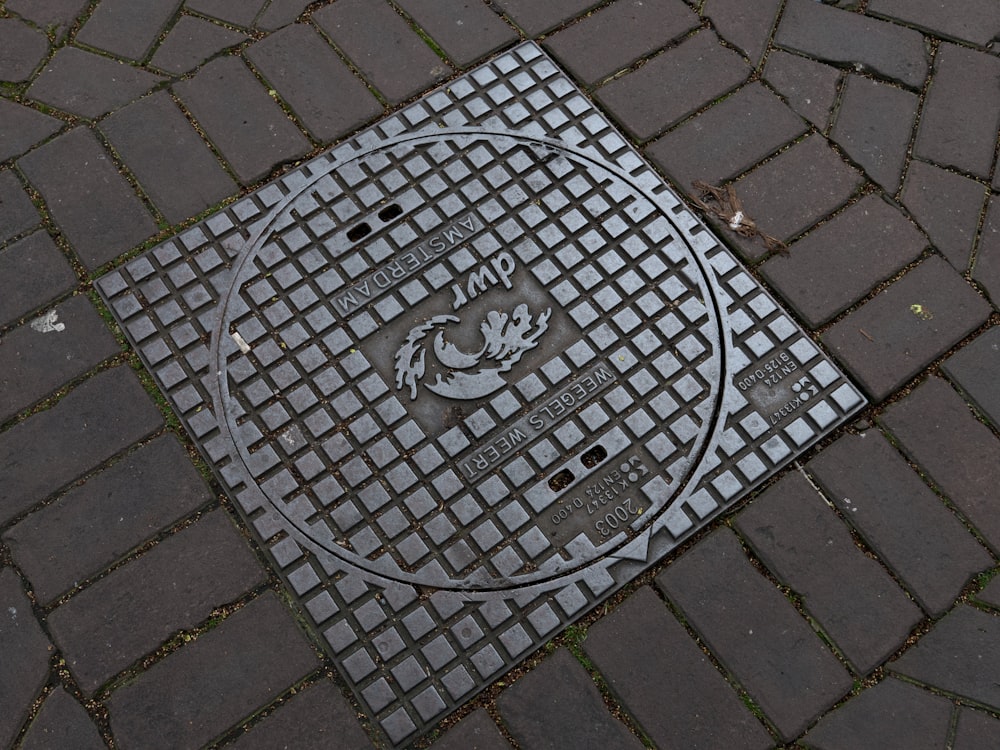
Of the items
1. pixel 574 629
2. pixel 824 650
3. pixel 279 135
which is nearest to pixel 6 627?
pixel 574 629

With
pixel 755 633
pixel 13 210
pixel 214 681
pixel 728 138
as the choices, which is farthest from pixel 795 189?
pixel 13 210

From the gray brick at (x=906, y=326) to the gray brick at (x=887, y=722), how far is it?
0.87 m

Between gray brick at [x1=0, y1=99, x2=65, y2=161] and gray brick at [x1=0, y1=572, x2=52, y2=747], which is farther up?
gray brick at [x1=0, y1=99, x2=65, y2=161]

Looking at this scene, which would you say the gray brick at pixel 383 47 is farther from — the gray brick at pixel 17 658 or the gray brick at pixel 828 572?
the gray brick at pixel 17 658

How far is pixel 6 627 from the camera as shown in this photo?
2.36 meters

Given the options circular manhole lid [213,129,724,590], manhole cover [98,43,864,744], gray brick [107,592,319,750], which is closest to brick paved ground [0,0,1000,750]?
gray brick [107,592,319,750]

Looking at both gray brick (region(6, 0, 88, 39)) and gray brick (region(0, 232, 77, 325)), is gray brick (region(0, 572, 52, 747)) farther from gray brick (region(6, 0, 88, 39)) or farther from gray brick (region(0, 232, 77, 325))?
gray brick (region(6, 0, 88, 39))

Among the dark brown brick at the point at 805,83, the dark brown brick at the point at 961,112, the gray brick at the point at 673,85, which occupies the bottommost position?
the dark brown brick at the point at 961,112

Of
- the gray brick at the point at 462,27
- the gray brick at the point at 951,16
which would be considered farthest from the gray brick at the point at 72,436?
the gray brick at the point at 951,16

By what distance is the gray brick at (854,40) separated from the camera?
3.11 metres

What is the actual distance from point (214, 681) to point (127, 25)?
2348mm

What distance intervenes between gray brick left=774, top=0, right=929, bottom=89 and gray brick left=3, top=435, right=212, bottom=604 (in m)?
2.59

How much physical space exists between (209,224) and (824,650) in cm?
228

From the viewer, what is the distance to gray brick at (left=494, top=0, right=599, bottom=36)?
317cm
